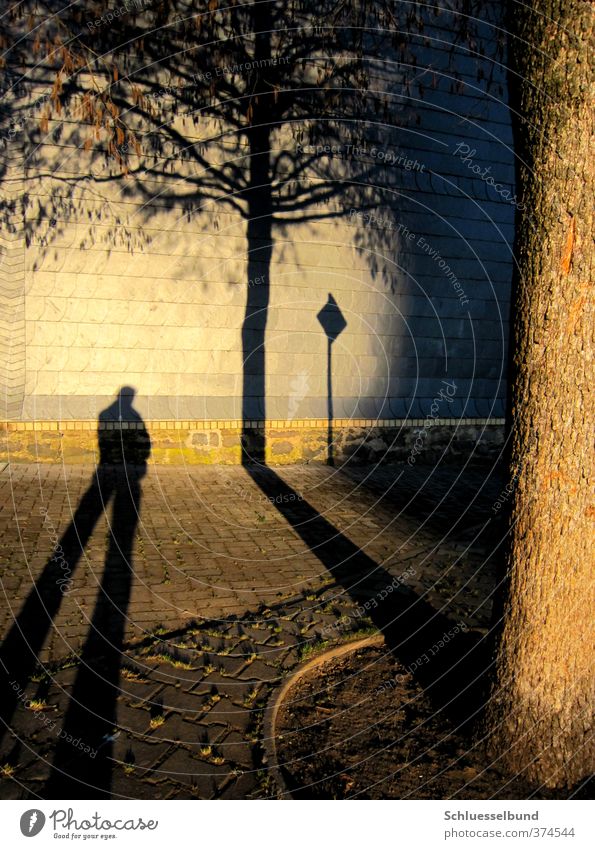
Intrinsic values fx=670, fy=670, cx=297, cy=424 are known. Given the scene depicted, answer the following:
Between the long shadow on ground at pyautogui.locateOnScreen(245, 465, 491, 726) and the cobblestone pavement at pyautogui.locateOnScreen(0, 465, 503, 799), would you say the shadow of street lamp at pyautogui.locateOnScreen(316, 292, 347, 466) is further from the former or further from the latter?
the long shadow on ground at pyautogui.locateOnScreen(245, 465, 491, 726)

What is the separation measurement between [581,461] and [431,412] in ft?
29.5

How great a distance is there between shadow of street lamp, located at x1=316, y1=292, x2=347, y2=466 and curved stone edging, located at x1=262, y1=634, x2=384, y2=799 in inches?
269

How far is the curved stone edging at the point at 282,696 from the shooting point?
134 inches

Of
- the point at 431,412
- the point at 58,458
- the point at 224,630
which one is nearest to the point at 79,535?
the point at 224,630

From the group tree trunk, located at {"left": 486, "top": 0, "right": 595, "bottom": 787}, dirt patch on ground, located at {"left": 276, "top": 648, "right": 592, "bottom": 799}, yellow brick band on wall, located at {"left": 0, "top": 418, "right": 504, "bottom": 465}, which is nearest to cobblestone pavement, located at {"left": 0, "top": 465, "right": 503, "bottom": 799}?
dirt patch on ground, located at {"left": 276, "top": 648, "right": 592, "bottom": 799}

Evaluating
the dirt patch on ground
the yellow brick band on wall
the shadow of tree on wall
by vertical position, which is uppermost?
the yellow brick band on wall

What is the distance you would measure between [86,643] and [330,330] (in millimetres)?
7761

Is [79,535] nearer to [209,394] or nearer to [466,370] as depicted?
[209,394]

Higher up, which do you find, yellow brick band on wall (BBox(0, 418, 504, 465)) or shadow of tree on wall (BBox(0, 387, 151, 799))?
yellow brick band on wall (BBox(0, 418, 504, 465))

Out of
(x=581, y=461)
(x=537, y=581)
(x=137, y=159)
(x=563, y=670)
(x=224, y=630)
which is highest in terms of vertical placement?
(x=137, y=159)

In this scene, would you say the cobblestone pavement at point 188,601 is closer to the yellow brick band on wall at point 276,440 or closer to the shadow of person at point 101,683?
the shadow of person at point 101,683

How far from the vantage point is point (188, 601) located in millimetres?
5672

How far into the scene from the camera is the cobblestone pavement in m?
3.56

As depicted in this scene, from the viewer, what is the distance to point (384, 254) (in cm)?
1179
